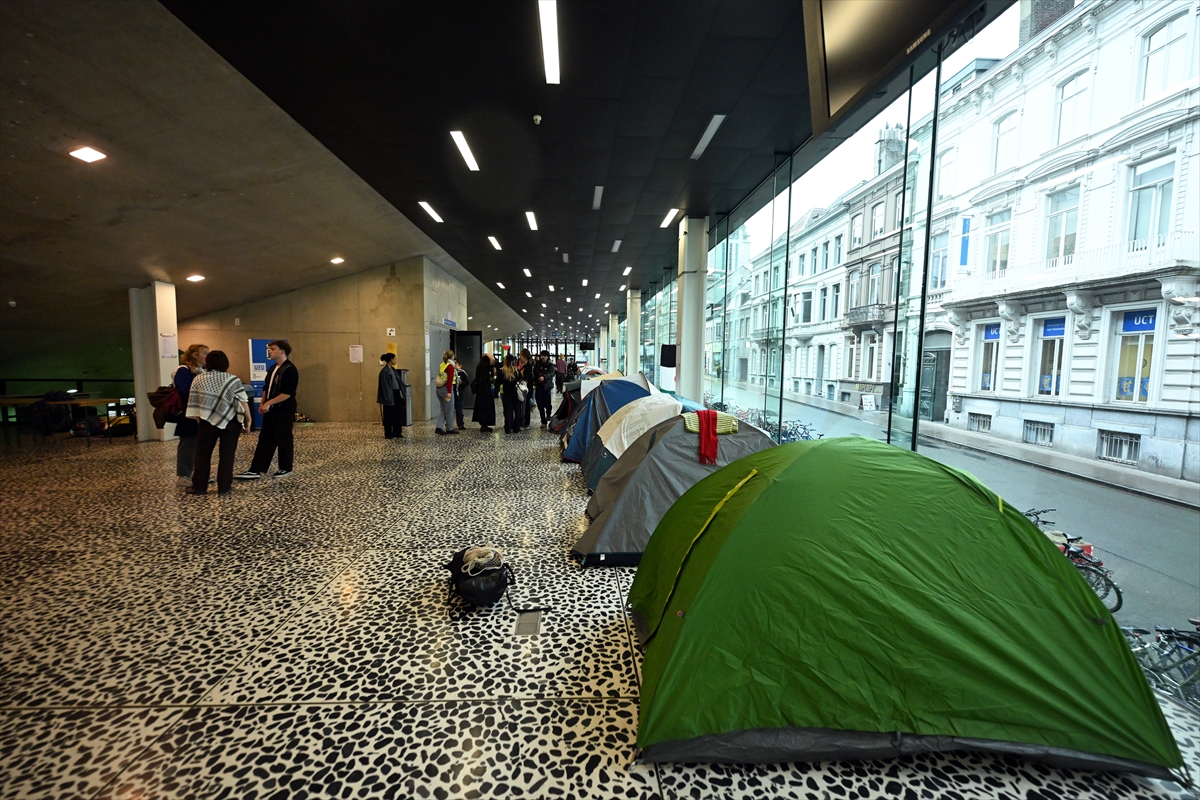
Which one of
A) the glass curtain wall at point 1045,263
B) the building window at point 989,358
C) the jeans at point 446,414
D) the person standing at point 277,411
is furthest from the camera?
the jeans at point 446,414

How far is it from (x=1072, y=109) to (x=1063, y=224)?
623mm

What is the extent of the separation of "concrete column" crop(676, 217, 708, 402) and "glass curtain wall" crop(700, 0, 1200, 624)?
13.4 ft

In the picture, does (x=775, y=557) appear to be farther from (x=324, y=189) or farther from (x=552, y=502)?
(x=324, y=189)

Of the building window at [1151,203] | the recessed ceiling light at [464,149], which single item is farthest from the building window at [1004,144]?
the recessed ceiling light at [464,149]

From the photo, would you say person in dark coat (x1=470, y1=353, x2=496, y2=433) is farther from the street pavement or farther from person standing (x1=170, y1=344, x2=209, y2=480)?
the street pavement

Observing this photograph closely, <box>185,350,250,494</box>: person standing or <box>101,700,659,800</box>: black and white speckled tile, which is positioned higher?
<box>185,350,250,494</box>: person standing

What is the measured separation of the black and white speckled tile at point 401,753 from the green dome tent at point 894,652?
26 cm

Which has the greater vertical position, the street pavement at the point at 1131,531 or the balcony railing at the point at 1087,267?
the balcony railing at the point at 1087,267

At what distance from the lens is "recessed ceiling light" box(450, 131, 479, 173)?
543 cm

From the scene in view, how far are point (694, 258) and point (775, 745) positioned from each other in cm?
799

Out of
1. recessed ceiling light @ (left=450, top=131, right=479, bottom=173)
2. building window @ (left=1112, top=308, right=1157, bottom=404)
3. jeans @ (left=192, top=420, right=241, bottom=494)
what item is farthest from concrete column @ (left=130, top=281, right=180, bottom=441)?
building window @ (left=1112, top=308, right=1157, bottom=404)

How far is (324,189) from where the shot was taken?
6973 mm

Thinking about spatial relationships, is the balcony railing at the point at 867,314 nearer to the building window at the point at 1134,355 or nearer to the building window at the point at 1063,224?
the building window at the point at 1063,224

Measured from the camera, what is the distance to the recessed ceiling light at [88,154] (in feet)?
15.6
